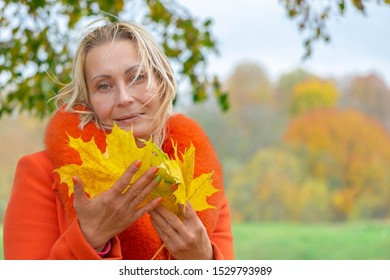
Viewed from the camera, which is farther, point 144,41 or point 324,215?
point 324,215

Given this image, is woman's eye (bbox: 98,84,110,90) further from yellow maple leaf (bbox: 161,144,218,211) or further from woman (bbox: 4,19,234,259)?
yellow maple leaf (bbox: 161,144,218,211)

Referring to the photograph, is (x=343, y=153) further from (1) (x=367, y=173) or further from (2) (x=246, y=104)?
(2) (x=246, y=104)

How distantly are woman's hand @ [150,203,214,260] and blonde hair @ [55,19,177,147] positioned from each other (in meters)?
0.28

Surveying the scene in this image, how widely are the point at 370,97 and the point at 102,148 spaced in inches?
876

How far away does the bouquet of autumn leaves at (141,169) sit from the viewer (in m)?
1.32

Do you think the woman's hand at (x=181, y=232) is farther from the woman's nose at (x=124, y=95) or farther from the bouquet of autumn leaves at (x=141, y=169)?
the woman's nose at (x=124, y=95)

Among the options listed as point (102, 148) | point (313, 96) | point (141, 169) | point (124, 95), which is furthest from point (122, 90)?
point (313, 96)

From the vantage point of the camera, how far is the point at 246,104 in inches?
957

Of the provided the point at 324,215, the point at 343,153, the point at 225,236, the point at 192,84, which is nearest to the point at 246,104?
the point at 343,153

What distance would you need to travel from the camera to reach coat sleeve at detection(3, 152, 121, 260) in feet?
4.86

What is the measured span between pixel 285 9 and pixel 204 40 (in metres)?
0.52

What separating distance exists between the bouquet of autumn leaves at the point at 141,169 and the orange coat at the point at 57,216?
107mm

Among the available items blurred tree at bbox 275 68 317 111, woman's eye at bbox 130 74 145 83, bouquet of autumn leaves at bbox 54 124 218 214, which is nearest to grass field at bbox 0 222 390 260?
blurred tree at bbox 275 68 317 111

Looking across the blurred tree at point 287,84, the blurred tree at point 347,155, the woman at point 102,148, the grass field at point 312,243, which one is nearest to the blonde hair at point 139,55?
the woman at point 102,148
